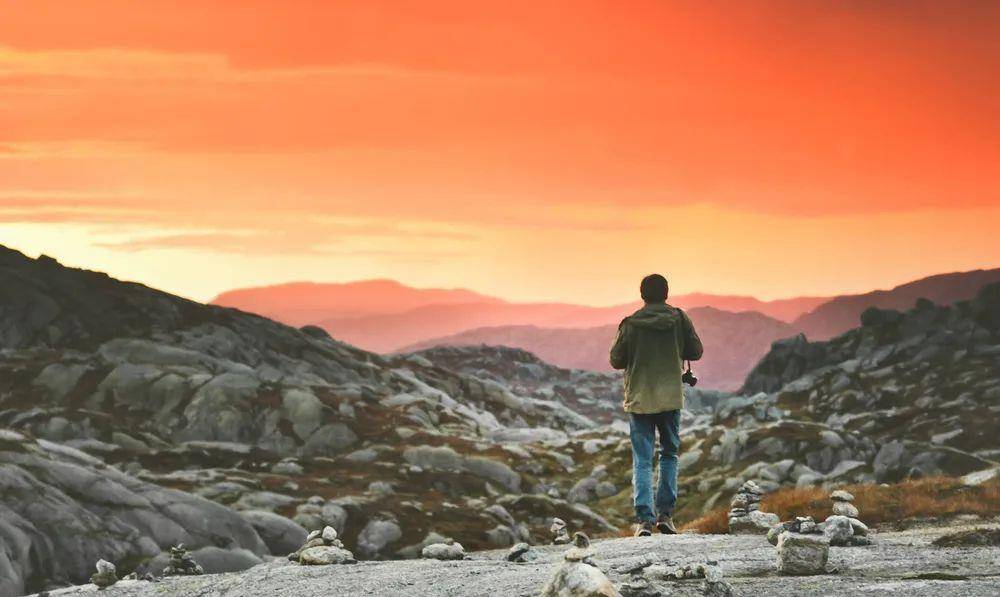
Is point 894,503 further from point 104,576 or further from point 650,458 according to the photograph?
point 104,576

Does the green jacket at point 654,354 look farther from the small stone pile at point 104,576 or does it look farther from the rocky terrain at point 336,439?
the small stone pile at point 104,576

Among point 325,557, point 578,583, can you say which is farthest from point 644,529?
point 578,583

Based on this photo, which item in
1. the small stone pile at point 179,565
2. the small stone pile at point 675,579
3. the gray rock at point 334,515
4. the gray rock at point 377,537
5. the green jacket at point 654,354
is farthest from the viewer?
the gray rock at point 334,515

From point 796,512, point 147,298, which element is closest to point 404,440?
point 147,298

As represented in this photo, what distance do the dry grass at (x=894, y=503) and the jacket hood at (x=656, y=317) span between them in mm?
6384

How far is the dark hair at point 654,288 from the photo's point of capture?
23.6 meters

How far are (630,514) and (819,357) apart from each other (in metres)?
112

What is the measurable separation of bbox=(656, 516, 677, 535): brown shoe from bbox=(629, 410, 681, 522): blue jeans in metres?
0.26

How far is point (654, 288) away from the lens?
2356cm

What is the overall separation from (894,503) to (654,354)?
29.3 feet

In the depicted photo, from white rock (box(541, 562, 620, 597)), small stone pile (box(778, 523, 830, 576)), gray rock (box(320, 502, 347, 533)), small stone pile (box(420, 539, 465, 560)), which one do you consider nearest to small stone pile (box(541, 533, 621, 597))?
white rock (box(541, 562, 620, 597))

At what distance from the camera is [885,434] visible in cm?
11669

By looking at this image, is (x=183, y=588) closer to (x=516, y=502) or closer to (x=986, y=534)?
(x=986, y=534)

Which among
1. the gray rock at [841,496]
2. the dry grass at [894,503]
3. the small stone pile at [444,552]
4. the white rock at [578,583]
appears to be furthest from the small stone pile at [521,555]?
the gray rock at [841,496]
